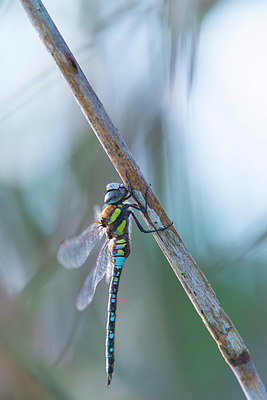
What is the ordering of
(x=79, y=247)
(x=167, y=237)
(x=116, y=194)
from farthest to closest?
(x=79, y=247), (x=116, y=194), (x=167, y=237)

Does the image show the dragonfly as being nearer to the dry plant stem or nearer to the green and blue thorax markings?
the green and blue thorax markings

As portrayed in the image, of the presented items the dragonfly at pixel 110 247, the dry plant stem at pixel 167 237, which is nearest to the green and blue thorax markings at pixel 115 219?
the dragonfly at pixel 110 247

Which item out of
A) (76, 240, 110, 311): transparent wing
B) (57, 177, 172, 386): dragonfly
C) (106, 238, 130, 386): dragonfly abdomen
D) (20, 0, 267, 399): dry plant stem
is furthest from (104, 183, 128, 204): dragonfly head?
(20, 0, 267, 399): dry plant stem

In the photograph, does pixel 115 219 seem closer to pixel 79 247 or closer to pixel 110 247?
pixel 110 247

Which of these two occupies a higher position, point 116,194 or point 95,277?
point 116,194

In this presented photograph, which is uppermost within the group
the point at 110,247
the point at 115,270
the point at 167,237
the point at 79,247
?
the point at 79,247

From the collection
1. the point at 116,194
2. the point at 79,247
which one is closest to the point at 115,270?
the point at 79,247

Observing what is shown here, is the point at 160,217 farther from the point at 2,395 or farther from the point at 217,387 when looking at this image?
the point at 217,387
